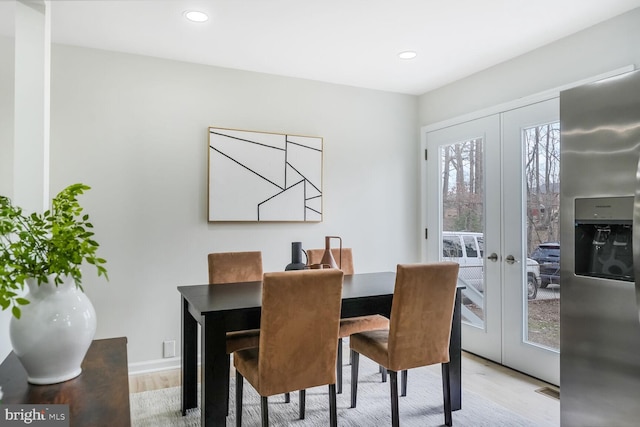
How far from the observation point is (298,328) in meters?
2.09

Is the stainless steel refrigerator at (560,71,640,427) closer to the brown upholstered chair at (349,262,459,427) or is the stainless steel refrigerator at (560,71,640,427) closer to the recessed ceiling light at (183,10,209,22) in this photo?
the brown upholstered chair at (349,262,459,427)

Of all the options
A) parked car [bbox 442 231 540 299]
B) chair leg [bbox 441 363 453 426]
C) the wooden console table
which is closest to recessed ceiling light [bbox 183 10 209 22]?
the wooden console table

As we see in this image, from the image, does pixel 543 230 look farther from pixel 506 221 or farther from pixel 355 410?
pixel 355 410

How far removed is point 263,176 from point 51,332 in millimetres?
2589

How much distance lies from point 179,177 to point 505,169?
265cm

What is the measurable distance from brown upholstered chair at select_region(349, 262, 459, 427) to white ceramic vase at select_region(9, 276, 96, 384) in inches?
59.5

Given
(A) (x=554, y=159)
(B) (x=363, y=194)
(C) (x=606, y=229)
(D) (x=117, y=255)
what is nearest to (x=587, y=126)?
(C) (x=606, y=229)

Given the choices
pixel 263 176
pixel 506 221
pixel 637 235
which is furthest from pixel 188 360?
pixel 506 221

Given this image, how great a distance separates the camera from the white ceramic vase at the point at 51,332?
4.09 feet

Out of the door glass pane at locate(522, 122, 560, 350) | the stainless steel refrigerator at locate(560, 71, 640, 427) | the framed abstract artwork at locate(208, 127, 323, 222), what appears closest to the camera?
the stainless steel refrigerator at locate(560, 71, 640, 427)

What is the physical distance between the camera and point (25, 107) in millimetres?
2006

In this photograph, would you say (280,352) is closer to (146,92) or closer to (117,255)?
(117,255)

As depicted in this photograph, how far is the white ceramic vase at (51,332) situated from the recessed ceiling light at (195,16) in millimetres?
1987

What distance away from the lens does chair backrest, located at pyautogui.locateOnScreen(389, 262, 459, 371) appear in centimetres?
231
